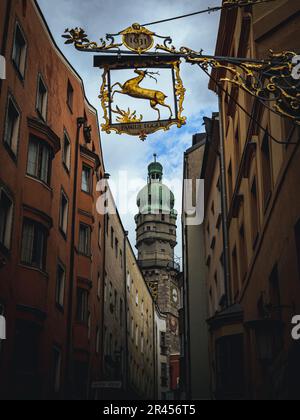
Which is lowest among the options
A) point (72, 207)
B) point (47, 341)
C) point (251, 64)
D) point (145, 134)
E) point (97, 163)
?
point (47, 341)

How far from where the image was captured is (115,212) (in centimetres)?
4200

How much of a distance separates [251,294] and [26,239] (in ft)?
23.8

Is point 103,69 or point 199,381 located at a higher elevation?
point 103,69

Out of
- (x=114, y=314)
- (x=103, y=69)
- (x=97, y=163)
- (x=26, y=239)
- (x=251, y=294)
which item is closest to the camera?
(x=103, y=69)

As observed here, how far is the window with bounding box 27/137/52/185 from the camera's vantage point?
21.4 m

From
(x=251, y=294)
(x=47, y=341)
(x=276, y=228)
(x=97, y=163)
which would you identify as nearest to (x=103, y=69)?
(x=276, y=228)

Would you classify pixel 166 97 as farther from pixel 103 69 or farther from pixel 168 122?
pixel 103 69

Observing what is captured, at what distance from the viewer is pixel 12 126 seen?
19922mm

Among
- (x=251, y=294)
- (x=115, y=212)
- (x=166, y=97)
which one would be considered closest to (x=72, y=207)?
(x=251, y=294)

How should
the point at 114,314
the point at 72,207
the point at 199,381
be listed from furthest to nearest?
the point at 114,314 < the point at 199,381 < the point at 72,207

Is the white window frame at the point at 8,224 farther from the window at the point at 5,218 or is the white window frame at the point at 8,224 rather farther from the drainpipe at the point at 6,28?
the drainpipe at the point at 6,28

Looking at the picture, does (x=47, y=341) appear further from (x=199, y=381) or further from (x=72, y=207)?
(x=199, y=381)

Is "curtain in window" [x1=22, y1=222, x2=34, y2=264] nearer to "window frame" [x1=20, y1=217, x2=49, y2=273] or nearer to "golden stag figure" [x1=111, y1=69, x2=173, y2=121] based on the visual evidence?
"window frame" [x1=20, y1=217, x2=49, y2=273]

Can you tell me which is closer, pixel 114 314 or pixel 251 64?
pixel 251 64
